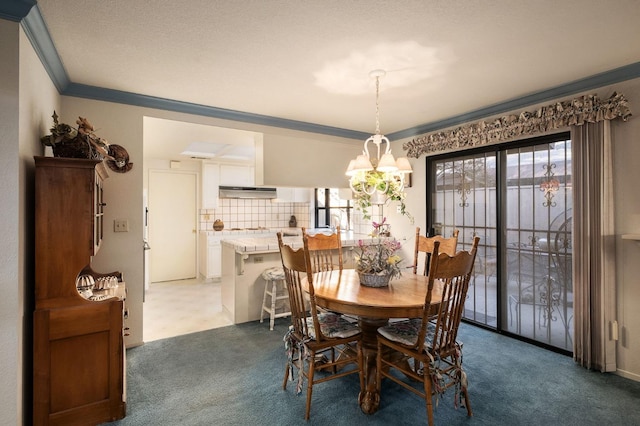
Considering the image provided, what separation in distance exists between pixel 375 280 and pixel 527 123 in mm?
2138

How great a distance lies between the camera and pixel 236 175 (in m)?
6.31

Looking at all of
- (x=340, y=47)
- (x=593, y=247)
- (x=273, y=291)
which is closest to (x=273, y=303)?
(x=273, y=291)

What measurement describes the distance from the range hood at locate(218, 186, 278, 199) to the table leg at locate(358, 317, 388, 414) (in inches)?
169

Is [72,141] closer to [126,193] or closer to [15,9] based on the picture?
[15,9]

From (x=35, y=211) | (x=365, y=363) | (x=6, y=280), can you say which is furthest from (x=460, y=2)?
(x=6, y=280)

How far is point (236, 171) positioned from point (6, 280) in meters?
4.77

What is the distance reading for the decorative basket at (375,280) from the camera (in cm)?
241

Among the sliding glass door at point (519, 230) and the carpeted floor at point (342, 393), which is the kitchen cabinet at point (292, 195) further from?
the carpeted floor at point (342, 393)

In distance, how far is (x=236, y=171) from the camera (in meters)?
6.32

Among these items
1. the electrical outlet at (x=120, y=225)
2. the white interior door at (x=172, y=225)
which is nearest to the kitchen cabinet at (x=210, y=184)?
the white interior door at (x=172, y=225)

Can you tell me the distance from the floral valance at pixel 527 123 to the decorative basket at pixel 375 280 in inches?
79.5

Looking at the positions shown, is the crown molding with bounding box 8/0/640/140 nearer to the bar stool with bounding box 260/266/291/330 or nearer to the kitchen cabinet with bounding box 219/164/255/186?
the bar stool with bounding box 260/266/291/330

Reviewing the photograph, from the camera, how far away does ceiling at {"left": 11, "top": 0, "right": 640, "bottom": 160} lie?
5.86ft

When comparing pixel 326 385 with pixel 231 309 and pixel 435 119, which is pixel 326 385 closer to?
pixel 231 309
